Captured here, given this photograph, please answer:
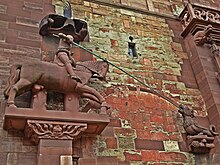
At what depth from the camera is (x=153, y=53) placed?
652 cm

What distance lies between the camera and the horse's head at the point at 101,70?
5246mm

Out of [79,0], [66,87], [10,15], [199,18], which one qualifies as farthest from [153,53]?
[10,15]

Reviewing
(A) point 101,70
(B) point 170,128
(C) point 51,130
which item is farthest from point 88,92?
(B) point 170,128

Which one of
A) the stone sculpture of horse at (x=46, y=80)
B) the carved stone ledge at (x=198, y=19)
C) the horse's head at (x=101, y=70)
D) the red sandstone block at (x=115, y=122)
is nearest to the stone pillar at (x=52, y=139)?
the stone sculpture of horse at (x=46, y=80)

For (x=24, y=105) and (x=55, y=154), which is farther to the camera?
(x=24, y=105)

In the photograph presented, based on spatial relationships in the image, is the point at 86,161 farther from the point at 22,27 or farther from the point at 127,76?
the point at 22,27

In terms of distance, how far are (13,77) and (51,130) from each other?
36.9 inches

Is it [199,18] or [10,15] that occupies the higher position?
[199,18]

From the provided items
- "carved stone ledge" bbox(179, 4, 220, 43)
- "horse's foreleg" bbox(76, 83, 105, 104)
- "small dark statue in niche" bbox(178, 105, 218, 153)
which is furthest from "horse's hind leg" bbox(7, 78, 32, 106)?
"carved stone ledge" bbox(179, 4, 220, 43)

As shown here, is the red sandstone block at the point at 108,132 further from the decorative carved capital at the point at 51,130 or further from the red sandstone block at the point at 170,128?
the red sandstone block at the point at 170,128

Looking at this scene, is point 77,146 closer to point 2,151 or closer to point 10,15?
point 2,151

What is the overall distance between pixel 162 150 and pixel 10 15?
11.3ft

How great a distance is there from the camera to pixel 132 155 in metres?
4.98

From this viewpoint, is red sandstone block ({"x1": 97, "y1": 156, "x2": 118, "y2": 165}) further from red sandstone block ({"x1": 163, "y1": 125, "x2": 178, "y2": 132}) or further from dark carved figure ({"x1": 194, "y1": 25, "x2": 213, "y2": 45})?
dark carved figure ({"x1": 194, "y1": 25, "x2": 213, "y2": 45})
